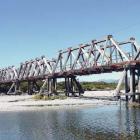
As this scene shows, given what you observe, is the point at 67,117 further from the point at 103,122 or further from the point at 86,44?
the point at 86,44

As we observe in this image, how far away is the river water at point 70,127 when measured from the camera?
4269 centimetres

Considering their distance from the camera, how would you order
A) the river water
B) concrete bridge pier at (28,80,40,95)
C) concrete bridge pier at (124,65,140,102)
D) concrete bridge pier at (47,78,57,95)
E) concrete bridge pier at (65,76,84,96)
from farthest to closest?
concrete bridge pier at (28,80,40,95) → concrete bridge pier at (47,78,57,95) → concrete bridge pier at (65,76,84,96) → concrete bridge pier at (124,65,140,102) → the river water

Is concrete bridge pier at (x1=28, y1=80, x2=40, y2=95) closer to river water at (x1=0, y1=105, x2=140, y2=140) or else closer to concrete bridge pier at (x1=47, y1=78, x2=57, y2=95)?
concrete bridge pier at (x1=47, y1=78, x2=57, y2=95)

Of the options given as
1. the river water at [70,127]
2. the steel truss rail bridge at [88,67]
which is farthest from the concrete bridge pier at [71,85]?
the river water at [70,127]

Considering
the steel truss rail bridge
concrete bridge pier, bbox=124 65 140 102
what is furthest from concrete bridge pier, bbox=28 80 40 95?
concrete bridge pier, bbox=124 65 140 102

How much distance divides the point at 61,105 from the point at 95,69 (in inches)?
394

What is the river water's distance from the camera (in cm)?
4269

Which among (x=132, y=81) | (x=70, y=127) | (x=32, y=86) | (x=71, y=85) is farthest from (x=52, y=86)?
(x=70, y=127)

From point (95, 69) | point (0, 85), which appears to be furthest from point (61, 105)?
point (0, 85)

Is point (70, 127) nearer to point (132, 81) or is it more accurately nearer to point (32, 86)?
point (132, 81)

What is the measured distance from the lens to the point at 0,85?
173 metres

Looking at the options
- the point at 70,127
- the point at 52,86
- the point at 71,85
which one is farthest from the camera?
the point at 52,86

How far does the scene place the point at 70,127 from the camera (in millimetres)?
50062

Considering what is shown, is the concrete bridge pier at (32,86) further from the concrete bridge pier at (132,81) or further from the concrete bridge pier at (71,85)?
the concrete bridge pier at (132,81)
